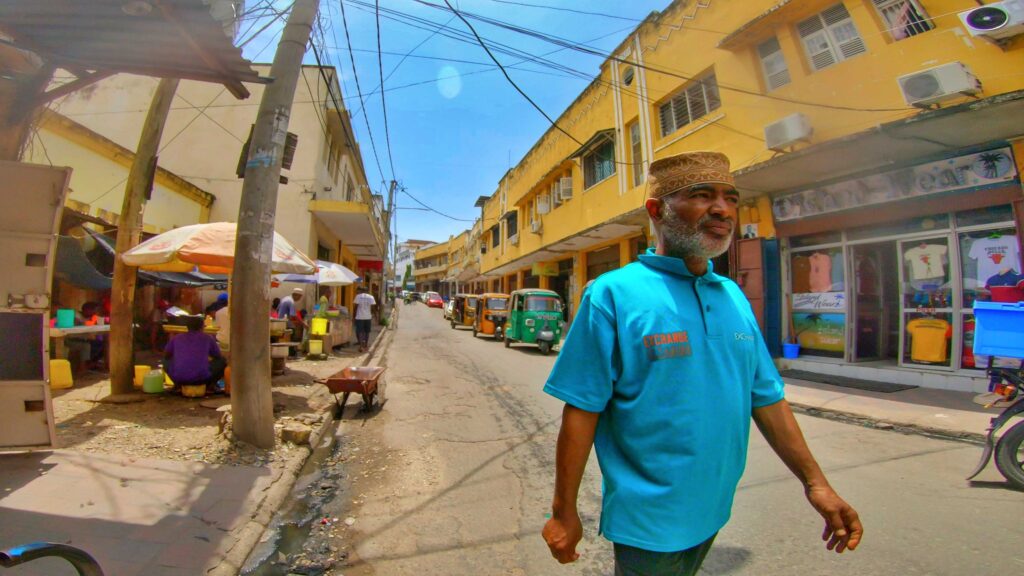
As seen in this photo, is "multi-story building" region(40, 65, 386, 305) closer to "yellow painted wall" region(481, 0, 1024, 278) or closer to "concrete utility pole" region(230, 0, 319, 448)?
"yellow painted wall" region(481, 0, 1024, 278)

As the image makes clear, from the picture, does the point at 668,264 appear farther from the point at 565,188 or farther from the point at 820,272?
the point at 565,188

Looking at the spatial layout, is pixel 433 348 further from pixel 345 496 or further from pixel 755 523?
pixel 755 523

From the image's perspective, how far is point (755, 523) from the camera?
135 inches

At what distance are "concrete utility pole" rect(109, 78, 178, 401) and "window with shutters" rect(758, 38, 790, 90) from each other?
11101 millimetres

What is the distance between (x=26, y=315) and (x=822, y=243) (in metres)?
12.2

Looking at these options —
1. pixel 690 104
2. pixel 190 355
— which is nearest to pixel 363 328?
pixel 190 355

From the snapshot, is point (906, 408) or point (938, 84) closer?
point (906, 408)

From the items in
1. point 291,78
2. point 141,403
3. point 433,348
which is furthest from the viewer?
point 433,348

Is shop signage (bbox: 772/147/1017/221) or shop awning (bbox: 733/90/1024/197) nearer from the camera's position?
shop awning (bbox: 733/90/1024/197)

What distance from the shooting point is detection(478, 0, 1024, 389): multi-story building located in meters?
7.43

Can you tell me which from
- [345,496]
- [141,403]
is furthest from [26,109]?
[345,496]

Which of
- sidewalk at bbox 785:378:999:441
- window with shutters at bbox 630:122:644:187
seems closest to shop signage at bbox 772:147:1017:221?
sidewalk at bbox 785:378:999:441

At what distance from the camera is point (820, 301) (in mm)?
10344

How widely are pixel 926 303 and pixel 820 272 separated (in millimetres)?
1941
